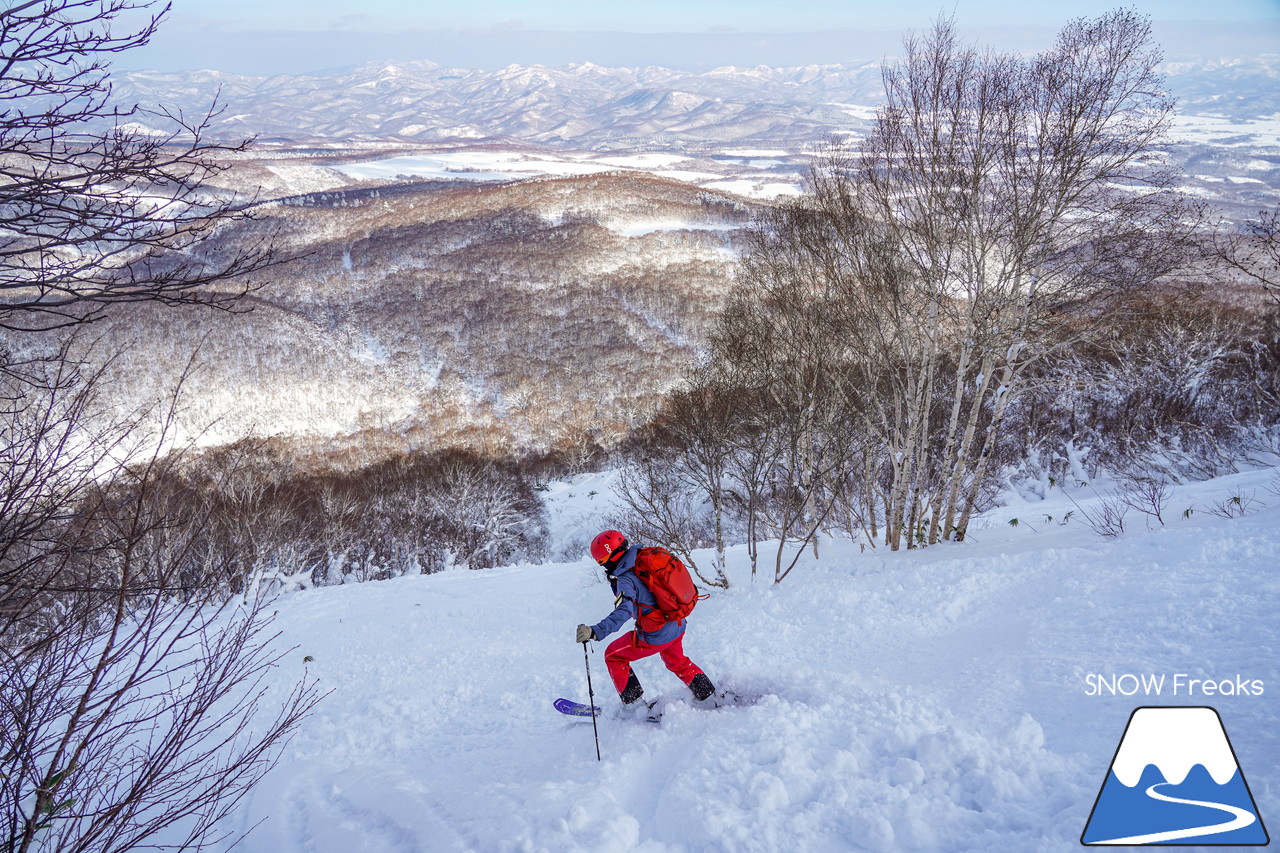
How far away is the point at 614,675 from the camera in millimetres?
5688

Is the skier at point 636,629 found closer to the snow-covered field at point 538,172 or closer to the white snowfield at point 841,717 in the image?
the white snowfield at point 841,717

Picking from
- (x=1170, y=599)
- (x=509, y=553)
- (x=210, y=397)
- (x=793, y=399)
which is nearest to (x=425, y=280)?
(x=210, y=397)

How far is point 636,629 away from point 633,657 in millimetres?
343

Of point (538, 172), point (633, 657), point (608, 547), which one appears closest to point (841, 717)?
point (633, 657)

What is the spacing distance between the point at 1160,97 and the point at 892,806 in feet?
30.1

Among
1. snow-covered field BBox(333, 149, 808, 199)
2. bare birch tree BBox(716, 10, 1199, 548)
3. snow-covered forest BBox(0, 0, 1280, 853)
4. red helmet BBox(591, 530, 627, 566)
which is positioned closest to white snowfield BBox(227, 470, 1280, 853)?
snow-covered forest BBox(0, 0, 1280, 853)

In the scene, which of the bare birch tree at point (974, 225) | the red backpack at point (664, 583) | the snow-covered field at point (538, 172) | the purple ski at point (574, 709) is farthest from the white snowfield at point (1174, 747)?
the snow-covered field at point (538, 172)

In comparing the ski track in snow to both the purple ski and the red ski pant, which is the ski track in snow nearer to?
the red ski pant

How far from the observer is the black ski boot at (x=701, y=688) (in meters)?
5.62

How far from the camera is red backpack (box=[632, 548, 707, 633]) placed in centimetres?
526

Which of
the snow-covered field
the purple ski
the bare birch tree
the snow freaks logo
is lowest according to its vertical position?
the purple ski

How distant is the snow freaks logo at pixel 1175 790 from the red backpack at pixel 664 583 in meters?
2.92

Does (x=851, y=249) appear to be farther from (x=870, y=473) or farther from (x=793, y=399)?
(x=870, y=473)

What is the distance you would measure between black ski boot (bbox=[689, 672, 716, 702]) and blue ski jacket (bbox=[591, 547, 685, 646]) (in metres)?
0.55
